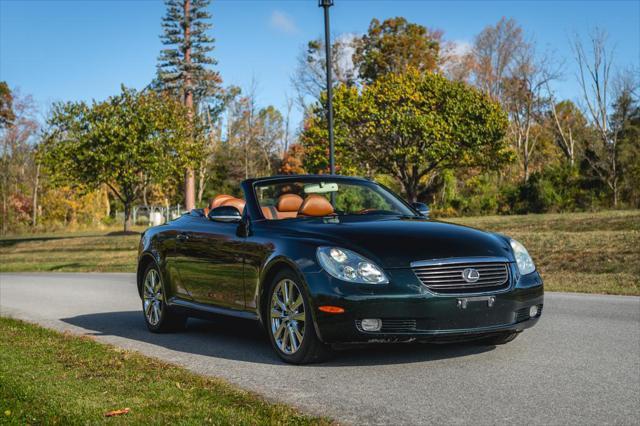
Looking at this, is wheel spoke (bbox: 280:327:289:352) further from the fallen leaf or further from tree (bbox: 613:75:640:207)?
tree (bbox: 613:75:640:207)

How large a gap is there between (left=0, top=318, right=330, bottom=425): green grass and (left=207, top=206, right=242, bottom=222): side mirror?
1417 mm

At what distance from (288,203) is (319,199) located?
12.0 inches

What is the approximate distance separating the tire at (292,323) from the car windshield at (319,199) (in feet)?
3.39

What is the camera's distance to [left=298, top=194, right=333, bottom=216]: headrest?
804 cm

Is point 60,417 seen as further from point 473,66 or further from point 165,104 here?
point 473,66

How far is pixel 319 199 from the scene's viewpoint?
818 centimetres

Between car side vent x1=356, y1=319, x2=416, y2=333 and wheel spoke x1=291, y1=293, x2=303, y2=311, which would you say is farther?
wheel spoke x1=291, y1=293, x2=303, y2=311

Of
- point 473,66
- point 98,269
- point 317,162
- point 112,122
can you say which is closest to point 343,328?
point 98,269

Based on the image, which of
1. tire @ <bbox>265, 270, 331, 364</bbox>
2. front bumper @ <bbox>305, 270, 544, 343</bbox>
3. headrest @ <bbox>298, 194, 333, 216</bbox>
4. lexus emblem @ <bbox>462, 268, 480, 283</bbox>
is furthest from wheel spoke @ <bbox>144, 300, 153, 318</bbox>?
lexus emblem @ <bbox>462, 268, 480, 283</bbox>

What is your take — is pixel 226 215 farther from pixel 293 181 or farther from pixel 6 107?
pixel 6 107

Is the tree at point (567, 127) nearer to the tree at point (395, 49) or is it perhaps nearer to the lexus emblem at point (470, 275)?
the tree at point (395, 49)

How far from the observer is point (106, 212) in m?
66.6

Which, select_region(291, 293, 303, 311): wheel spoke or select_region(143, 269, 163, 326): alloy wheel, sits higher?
select_region(291, 293, 303, 311): wheel spoke

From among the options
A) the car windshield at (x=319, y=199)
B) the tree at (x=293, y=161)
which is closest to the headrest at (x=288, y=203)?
the car windshield at (x=319, y=199)
